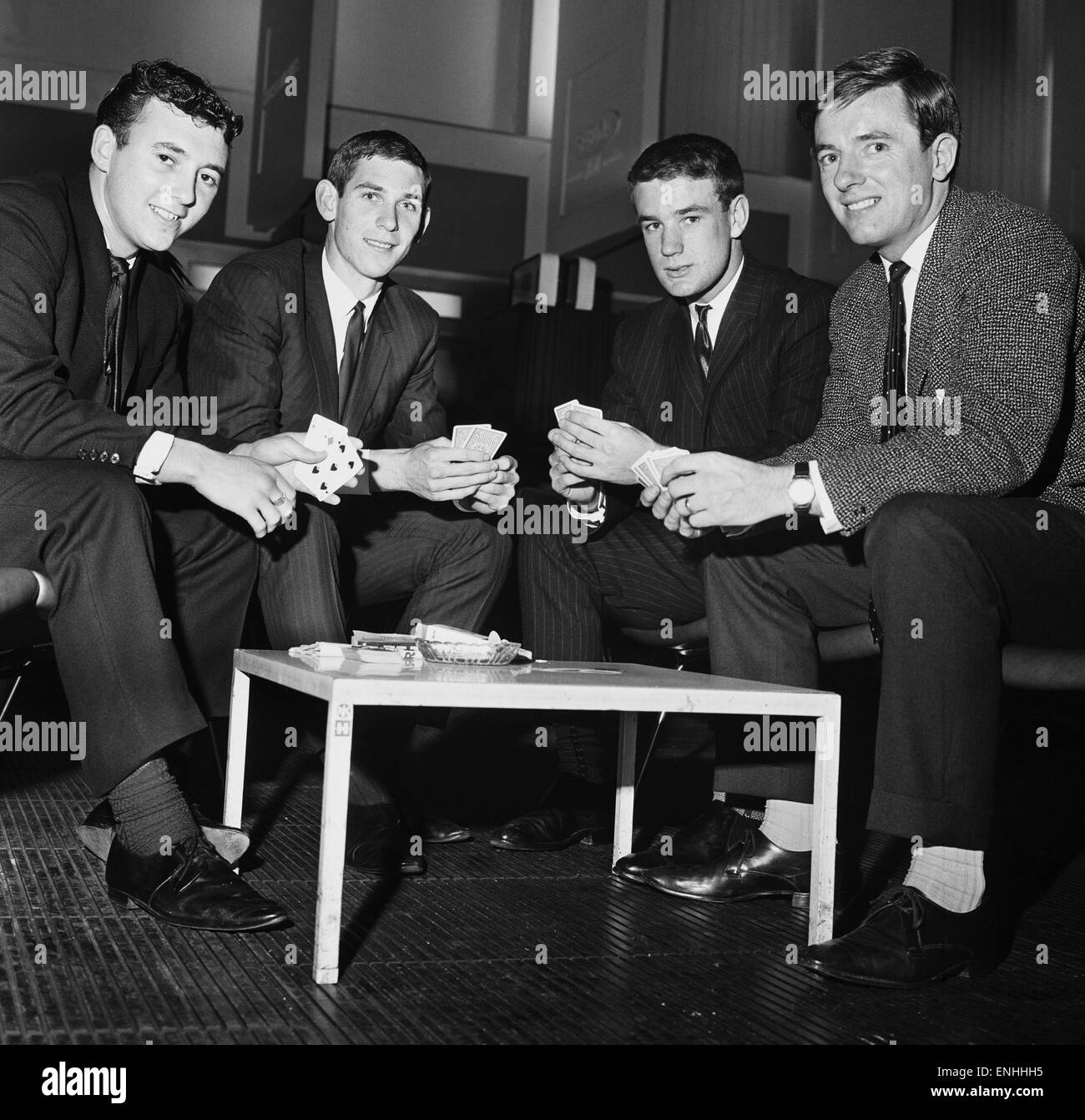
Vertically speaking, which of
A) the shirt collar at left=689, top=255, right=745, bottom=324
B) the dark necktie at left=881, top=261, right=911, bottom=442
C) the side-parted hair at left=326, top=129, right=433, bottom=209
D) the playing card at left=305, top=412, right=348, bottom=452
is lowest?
the playing card at left=305, top=412, right=348, bottom=452

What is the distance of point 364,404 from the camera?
82.4 inches

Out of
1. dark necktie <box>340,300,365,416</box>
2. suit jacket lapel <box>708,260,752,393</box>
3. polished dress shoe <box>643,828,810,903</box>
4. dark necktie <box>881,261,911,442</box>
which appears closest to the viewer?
polished dress shoe <box>643,828,810,903</box>

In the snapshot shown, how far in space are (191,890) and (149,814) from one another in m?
0.10

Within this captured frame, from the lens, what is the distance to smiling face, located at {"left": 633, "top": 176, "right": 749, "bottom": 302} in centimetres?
201

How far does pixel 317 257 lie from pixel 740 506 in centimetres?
106

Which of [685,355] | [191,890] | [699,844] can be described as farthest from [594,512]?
[191,890]

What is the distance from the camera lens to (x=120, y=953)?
1111 millimetres

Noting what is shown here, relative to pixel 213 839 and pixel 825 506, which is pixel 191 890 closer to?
pixel 213 839

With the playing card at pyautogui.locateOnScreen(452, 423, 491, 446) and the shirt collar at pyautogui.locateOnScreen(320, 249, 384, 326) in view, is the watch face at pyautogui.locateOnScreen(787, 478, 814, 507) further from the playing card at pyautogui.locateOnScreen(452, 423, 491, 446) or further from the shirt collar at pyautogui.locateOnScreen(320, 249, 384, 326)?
the shirt collar at pyautogui.locateOnScreen(320, 249, 384, 326)

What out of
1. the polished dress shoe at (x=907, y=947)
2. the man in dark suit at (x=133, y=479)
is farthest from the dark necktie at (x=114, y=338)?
the polished dress shoe at (x=907, y=947)

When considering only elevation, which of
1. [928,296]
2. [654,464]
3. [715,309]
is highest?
[715,309]

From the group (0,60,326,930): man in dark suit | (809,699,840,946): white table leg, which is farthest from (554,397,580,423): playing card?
(809,699,840,946): white table leg

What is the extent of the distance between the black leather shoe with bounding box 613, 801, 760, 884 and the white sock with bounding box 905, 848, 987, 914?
35cm

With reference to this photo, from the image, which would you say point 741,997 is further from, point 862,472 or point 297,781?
point 297,781
